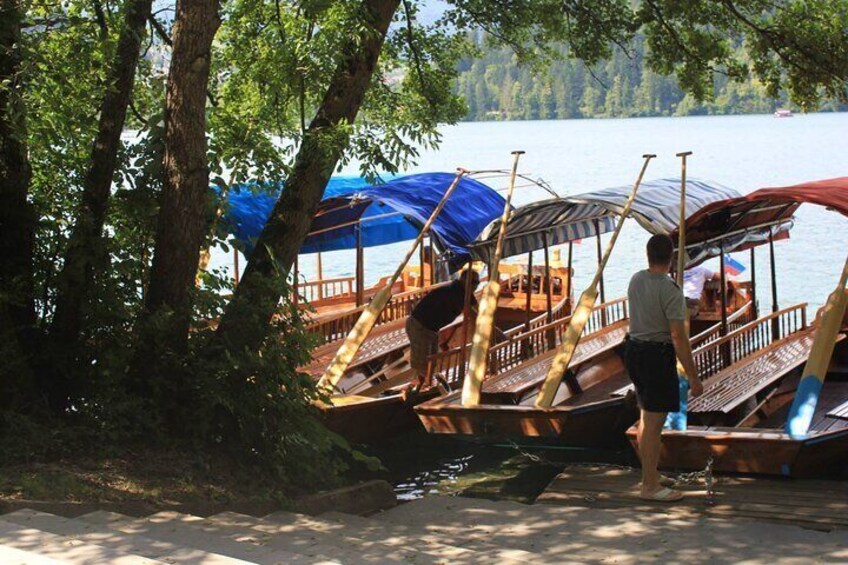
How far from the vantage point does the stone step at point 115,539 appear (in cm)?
470

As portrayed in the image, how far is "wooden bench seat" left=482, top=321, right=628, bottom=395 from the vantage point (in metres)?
12.4

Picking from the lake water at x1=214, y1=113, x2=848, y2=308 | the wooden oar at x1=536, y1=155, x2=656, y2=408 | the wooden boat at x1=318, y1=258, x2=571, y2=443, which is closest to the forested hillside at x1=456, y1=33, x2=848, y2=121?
the lake water at x1=214, y1=113, x2=848, y2=308

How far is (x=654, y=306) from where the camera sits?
319 inches

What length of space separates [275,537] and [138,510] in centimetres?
123

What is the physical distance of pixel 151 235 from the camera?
Result: 28.9 ft

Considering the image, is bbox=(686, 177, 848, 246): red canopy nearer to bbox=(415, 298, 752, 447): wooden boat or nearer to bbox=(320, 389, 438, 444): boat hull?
bbox=(415, 298, 752, 447): wooden boat

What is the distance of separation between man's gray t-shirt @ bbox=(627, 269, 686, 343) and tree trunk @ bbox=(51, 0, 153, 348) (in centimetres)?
387

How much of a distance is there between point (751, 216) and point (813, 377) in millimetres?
4406

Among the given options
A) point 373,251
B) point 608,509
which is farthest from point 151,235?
point 373,251

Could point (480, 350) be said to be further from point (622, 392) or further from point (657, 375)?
point (657, 375)

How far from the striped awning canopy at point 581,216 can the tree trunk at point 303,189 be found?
162 inches

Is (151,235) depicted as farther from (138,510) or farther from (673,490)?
(673,490)

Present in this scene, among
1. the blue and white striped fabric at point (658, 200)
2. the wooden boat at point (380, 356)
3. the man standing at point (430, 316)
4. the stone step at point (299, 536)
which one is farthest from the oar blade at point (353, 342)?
the stone step at point (299, 536)

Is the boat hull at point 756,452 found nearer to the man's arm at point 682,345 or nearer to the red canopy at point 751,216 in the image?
the man's arm at point 682,345
